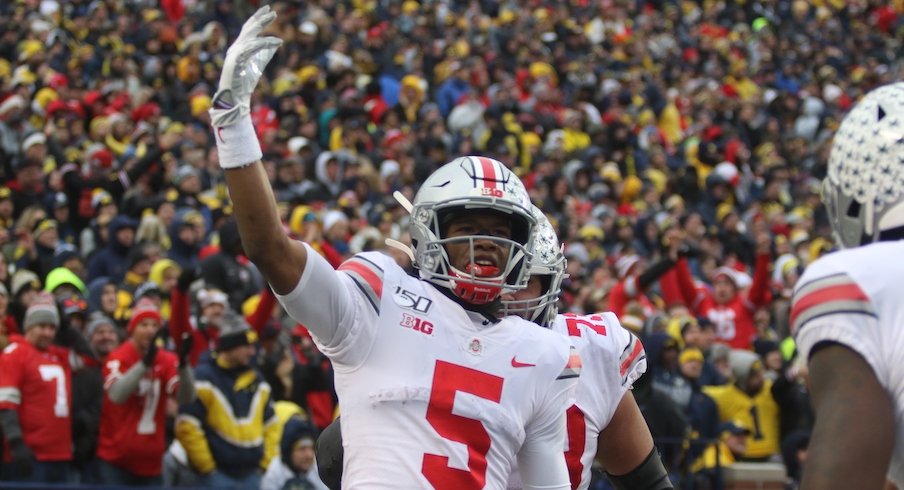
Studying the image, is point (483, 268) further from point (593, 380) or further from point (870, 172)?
point (870, 172)

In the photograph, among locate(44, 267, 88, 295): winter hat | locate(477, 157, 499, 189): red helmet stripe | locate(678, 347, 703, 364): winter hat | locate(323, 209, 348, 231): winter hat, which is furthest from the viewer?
locate(323, 209, 348, 231): winter hat

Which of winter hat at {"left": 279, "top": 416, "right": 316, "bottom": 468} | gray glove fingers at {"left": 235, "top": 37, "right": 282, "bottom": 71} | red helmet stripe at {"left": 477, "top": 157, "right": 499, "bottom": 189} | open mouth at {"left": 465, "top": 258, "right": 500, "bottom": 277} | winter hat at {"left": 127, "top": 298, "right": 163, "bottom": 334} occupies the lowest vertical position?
winter hat at {"left": 279, "top": 416, "right": 316, "bottom": 468}

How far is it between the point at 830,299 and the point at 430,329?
1.42 m

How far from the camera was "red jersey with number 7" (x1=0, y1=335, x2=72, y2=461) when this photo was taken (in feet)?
25.9

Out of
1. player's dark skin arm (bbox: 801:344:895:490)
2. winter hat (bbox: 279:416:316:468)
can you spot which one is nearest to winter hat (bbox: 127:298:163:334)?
winter hat (bbox: 279:416:316:468)

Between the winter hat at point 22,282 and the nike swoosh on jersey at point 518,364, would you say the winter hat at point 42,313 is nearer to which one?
the winter hat at point 22,282

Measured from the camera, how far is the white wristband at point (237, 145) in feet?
10.6

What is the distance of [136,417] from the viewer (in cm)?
821

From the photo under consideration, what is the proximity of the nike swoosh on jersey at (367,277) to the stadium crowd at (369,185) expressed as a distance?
120 centimetres

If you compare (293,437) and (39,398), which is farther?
(293,437)

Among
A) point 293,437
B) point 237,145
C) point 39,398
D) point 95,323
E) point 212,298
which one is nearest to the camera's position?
point 237,145

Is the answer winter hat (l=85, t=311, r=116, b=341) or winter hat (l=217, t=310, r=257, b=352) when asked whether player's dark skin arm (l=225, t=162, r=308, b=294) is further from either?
winter hat (l=85, t=311, r=116, b=341)

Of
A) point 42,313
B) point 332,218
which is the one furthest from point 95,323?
point 332,218

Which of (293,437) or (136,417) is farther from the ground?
(136,417)
